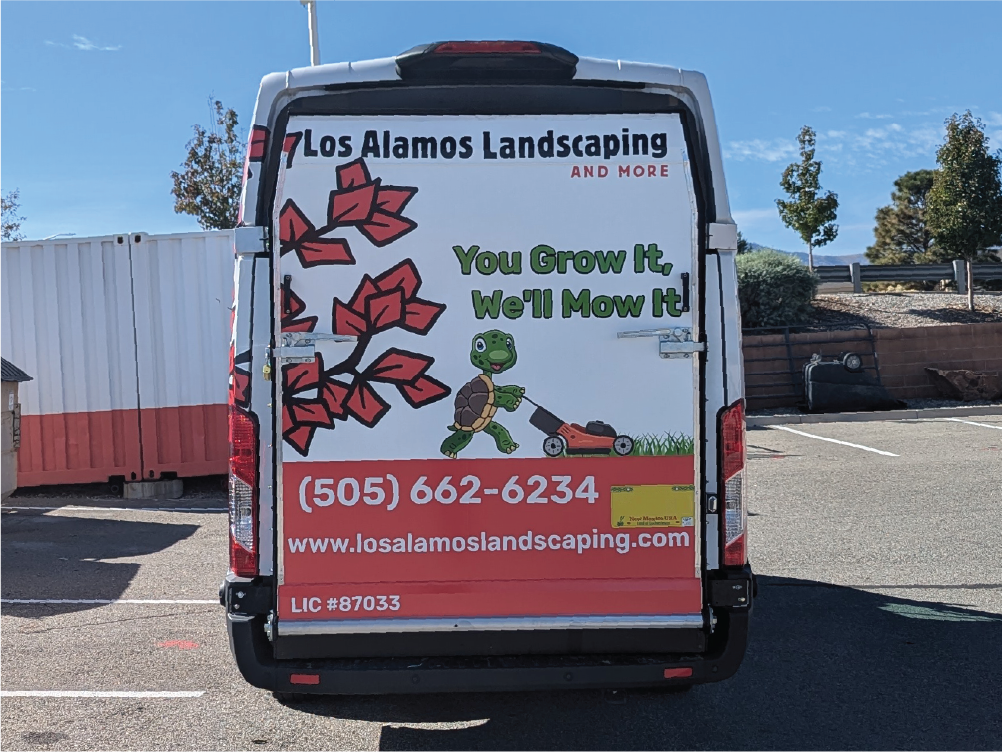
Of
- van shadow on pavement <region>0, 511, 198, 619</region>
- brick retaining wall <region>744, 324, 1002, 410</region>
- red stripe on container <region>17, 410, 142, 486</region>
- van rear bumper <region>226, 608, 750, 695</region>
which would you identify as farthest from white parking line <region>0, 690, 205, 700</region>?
brick retaining wall <region>744, 324, 1002, 410</region>

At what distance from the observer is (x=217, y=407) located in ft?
37.3

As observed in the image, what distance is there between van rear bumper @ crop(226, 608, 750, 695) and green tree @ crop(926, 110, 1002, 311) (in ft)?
70.1

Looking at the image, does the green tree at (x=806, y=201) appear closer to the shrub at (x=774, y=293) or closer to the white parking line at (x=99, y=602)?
the shrub at (x=774, y=293)

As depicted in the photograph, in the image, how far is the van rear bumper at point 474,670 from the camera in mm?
3520

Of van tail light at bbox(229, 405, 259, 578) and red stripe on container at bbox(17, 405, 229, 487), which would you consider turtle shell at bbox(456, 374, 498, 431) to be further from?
red stripe on container at bbox(17, 405, 229, 487)

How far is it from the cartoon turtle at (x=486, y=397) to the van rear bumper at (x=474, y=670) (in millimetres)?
790

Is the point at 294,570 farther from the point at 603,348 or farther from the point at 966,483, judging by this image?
the point at 966,483

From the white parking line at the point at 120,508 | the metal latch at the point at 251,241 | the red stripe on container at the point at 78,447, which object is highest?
the metal latch at the point at 251,241

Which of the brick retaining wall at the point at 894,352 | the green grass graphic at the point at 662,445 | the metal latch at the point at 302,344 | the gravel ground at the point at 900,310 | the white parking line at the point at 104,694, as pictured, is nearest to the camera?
the metal latch at the point at 302,344

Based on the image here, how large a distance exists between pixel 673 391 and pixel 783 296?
1825 cm

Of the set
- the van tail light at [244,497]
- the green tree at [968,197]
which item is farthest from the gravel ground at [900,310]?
the van tail light at [244,497]

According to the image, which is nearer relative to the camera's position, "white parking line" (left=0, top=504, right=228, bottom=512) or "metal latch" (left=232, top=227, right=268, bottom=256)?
"metal latch" (left=232, top=227, right=268, bottom=256)

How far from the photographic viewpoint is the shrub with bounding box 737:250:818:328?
68.2 feet

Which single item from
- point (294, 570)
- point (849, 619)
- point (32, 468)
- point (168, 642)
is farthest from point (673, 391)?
point (32, 468)
